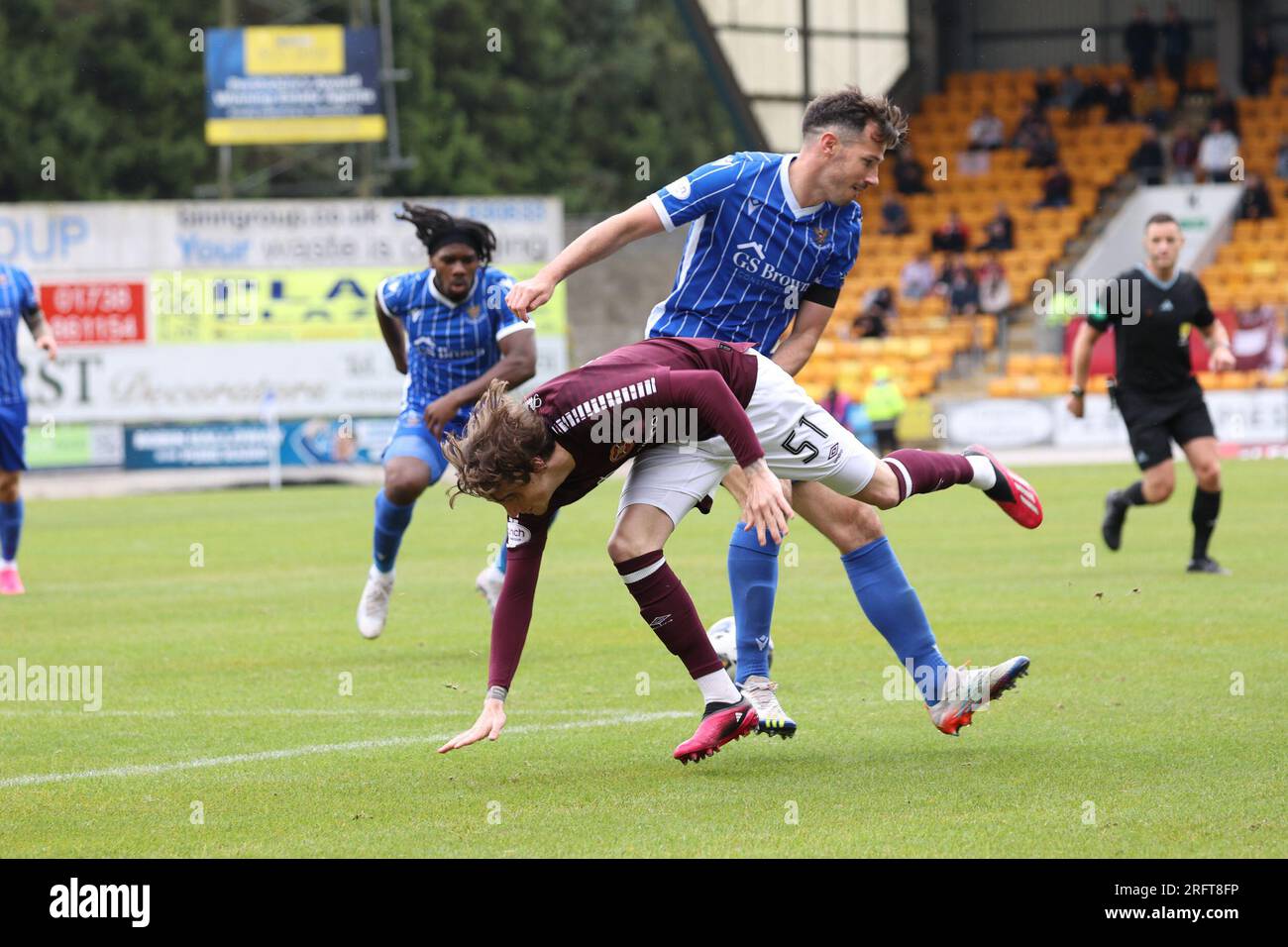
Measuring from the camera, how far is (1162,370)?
1202 centimetres

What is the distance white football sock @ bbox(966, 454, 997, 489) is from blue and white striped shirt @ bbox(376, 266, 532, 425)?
3.55 m

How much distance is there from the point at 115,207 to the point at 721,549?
61.7ft

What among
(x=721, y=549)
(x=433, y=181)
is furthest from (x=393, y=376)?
(x=433, y=181)

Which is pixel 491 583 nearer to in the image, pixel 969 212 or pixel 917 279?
pixel 917 279

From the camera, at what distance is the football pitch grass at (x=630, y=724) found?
495 cm

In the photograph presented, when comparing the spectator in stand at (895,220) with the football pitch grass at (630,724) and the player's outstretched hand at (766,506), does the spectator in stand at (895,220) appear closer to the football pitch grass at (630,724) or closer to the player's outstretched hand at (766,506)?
the football pitch grass at (630,724)

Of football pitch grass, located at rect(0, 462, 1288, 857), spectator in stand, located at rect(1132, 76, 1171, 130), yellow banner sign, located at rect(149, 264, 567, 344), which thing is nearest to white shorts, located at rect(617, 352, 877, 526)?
football pitch grass, located at rect(0, 462, 1288, 857)

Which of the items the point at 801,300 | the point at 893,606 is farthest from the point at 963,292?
the point at 893,606

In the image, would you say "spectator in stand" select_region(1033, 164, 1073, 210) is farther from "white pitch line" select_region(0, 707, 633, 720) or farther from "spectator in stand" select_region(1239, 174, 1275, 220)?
"white pitch line" select_region(0, 707, 633, 720)

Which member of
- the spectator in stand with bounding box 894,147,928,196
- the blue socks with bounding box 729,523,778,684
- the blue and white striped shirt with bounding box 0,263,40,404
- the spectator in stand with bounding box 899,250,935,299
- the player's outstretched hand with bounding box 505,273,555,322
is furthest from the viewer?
the spectator in stand with bounding box 894,147,928,196

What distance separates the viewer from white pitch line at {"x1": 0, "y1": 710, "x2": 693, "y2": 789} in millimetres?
6027

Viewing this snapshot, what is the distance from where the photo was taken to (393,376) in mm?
29938

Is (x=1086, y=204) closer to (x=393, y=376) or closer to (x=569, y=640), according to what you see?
(x=393, y=376)
